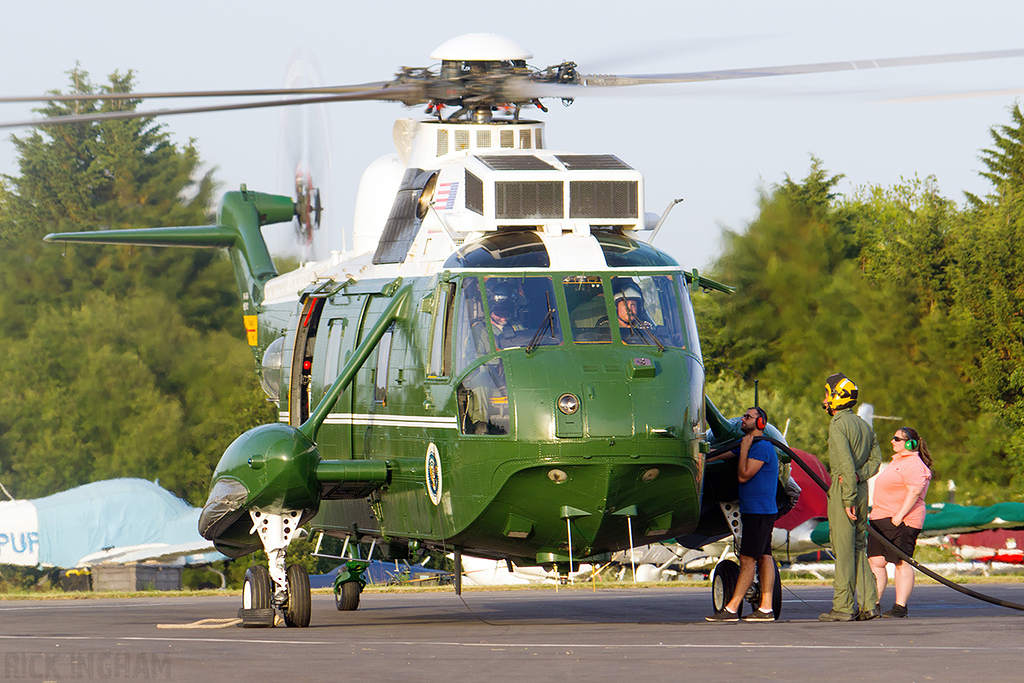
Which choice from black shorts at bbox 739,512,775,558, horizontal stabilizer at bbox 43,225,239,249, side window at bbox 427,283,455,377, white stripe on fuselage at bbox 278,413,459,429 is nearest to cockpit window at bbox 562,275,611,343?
side window at bbox 427,283,455,377

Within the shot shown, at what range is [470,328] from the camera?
41.3ft

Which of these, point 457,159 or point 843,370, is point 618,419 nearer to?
point 457,159

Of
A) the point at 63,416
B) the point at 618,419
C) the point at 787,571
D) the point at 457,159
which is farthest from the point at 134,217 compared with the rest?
the point at 618,419

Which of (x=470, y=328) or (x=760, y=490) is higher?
(x=470, y=328)

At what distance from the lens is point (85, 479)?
47219 mm

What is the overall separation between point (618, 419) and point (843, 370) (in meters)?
27.2

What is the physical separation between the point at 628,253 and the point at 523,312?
126 centimetres

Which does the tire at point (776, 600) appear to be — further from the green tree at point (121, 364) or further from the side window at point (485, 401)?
the green tree at point (121, 364)

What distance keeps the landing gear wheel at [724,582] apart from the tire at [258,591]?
4.35 meters

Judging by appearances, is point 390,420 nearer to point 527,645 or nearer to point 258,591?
point 258,591

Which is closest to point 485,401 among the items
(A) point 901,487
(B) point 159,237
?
(A) point 901,487

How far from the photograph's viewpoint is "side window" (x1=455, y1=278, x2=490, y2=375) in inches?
490

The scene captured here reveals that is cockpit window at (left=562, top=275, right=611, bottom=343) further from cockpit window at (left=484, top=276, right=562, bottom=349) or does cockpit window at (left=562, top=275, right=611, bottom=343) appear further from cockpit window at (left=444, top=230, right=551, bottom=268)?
cockpit window at (left=444, top=230, right=551, bottom=268)

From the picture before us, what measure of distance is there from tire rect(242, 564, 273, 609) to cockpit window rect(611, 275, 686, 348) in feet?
14.6
